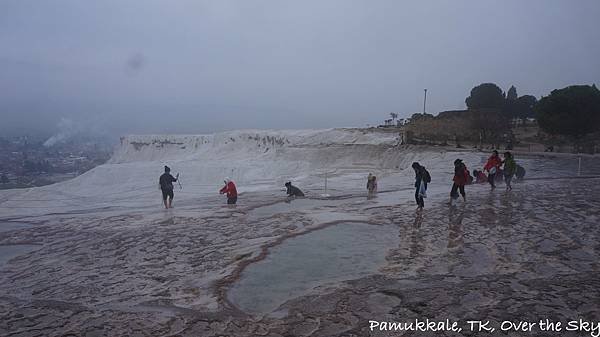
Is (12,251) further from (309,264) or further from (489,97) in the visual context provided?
(489,97)

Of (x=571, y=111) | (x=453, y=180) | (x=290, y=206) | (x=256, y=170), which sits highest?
(x=571, y=111)

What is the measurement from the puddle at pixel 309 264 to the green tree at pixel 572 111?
3269 cm

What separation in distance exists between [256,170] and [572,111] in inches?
1015

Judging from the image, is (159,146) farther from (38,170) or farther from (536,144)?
(536,144)

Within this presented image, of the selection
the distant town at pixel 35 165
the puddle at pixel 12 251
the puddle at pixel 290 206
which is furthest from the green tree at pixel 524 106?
the puddle at pixel 12 251

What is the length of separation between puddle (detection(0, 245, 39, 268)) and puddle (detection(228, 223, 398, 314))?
17.8ft

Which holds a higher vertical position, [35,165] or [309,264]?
[309,264]

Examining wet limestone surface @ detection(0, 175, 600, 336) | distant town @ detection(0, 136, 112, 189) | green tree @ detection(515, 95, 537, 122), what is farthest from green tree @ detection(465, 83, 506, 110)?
wet limestone surface @ detection(0, 175, 600, 336)

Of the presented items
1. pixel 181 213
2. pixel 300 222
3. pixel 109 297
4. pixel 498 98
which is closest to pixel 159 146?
pixel 498 98

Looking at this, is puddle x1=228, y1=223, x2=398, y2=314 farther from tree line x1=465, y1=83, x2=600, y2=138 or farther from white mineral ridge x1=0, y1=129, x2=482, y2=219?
tree line x1=465, y1=83, x2=600, y2=138

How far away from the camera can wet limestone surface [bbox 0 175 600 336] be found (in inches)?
186

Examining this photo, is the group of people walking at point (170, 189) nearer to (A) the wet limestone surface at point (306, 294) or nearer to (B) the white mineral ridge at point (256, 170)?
(A) the wet limestone surface at point (306, 294)

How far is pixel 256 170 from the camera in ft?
121

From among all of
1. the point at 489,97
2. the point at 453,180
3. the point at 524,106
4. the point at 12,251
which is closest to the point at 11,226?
the point at 12,251
